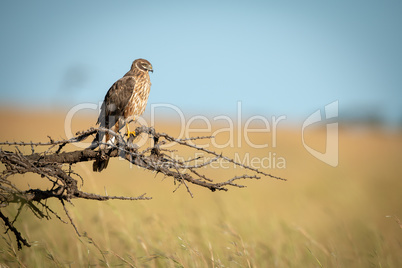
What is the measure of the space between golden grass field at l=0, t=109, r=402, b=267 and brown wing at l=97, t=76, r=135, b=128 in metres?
0.73

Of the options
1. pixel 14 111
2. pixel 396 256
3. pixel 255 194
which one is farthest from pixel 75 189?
pixel 14 111

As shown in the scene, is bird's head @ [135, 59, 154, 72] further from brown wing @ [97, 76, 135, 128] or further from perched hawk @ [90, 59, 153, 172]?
brown wing @ [97, 76, 135, 128]

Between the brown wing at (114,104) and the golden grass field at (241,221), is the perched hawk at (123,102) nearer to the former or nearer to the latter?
the brown wing at (114,104)

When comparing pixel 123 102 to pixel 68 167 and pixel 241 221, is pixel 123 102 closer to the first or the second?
pixel 68 167

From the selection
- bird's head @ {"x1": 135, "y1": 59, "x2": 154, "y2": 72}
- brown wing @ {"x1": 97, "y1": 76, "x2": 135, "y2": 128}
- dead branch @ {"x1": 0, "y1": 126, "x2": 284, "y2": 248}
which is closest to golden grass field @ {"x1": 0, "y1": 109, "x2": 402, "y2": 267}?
dead branch @ {"x1": 0, "y1": 126, "x2": 284, "y2": 248}

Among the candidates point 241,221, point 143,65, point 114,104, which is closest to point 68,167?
point 114,104

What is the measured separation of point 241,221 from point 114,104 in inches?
109

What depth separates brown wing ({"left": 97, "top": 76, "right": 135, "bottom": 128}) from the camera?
5121 millimetres

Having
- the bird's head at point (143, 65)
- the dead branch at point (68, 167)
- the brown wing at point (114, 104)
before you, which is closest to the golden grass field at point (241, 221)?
the dead branch at point (68, 167)

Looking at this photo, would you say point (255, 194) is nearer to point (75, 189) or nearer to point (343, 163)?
point (343, 163)

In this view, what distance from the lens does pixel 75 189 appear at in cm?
285

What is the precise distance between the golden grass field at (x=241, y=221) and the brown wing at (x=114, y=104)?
0.73 m

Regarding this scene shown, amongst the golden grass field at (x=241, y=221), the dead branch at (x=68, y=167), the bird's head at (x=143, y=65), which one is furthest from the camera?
the bird's head at (x=143, y=65)

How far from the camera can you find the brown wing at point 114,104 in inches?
202
